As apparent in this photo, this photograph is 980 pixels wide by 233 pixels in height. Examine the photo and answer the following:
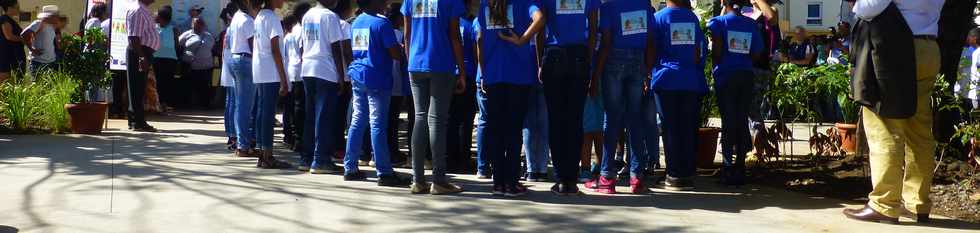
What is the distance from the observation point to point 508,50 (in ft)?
23.4

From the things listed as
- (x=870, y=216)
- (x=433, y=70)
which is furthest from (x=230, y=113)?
(x=870, y=216)

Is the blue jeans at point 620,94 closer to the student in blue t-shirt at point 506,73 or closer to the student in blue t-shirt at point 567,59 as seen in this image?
the student in blue t-shirt at point 567,59

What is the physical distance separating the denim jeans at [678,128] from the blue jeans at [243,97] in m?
3.65

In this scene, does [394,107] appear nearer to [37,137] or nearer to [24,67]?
[37,137]

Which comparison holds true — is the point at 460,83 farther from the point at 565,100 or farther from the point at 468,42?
the point at 468,42

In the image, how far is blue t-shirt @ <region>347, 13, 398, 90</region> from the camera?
7.68m

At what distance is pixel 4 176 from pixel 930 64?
6369 mm

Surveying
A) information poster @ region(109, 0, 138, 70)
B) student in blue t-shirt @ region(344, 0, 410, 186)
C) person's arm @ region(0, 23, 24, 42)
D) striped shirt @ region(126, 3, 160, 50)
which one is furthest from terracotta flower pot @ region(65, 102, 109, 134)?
student in blue t-shirt @ region(344, 0, 410, 186)

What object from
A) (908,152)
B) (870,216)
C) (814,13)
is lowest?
(870,216)

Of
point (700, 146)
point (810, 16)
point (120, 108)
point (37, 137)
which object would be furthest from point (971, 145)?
point (810, 16)

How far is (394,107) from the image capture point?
9.55 meters

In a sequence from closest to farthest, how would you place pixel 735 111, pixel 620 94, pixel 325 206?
pixel 325 206
pixel 620 94
pixel 735 111

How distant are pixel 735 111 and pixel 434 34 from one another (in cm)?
264

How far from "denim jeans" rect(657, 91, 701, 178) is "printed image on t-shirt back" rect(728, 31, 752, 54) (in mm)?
489
